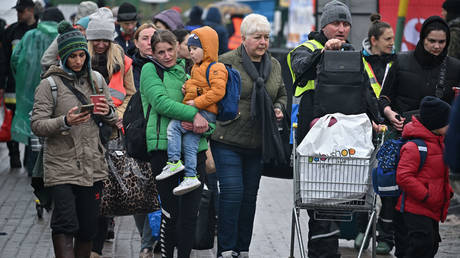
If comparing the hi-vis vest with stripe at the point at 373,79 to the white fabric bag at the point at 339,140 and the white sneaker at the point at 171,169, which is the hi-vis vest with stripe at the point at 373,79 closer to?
the white fabric bag at the point at 339,140

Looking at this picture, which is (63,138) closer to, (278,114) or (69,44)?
(69,44)

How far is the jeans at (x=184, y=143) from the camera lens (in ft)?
21.8

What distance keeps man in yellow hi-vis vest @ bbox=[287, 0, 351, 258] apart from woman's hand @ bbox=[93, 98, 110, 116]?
5.33ft

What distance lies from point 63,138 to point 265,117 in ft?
6.07

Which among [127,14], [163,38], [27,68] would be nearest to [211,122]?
[163,38]

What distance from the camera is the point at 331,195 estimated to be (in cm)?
669

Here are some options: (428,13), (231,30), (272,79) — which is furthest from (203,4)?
(272,79)

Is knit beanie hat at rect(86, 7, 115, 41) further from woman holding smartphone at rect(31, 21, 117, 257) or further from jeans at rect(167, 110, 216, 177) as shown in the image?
jeans at rect(167, 110, 216, 177)

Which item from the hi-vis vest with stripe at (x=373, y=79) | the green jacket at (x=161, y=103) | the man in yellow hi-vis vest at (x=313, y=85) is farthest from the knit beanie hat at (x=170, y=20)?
the green jacket at (x=161, y=103)

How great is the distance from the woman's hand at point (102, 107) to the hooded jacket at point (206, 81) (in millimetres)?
605

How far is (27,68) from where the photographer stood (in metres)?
12.0

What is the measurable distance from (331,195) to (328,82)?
0.95 m

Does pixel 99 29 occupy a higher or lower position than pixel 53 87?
higher

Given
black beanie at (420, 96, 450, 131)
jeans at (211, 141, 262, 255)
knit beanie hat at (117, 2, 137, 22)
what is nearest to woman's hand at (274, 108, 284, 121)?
jeans at (211, 141, 262, 255)
